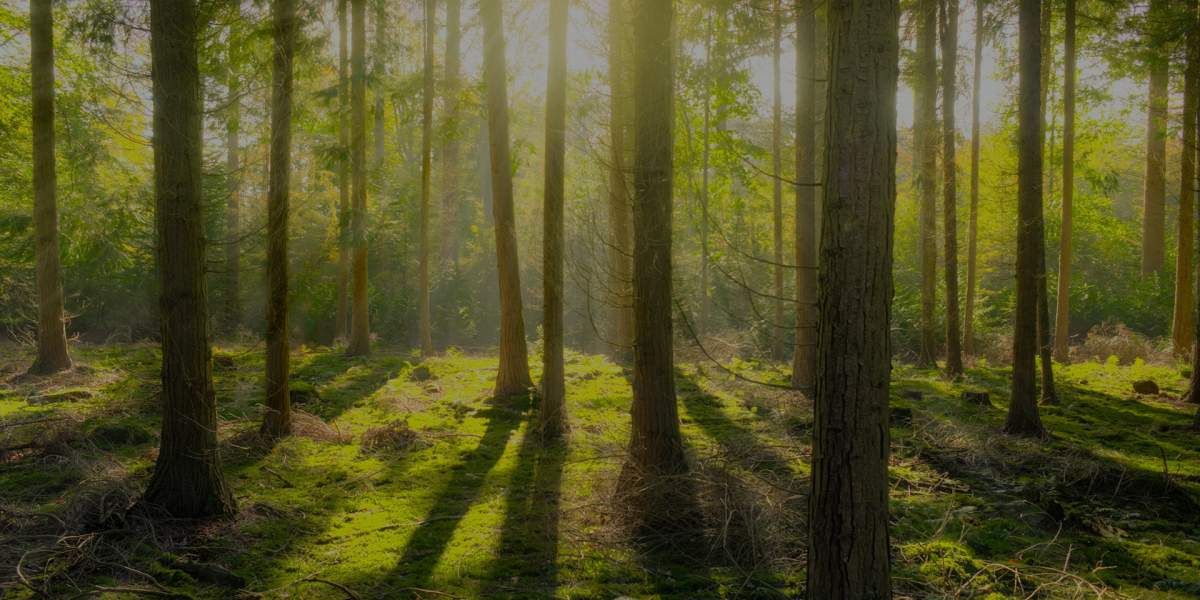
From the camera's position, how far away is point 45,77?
40.9ft

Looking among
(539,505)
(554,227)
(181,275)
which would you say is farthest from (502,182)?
(181,275)

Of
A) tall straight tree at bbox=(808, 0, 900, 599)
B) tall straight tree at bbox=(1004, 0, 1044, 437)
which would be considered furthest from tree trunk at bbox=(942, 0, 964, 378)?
tall straight tree at bbox=(808, 0, 900, 599)

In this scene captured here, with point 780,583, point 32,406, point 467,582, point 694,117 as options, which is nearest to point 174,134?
point 467,582

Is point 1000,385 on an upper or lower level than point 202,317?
lower

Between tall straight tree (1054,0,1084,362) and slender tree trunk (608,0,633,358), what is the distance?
25.2 ft

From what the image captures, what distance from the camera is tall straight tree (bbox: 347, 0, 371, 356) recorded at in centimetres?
1312

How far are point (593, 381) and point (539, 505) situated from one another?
641cm

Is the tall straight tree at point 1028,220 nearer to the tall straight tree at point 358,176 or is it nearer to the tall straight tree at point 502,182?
the tall straight tree at point 502,182

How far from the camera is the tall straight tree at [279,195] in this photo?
756 cm

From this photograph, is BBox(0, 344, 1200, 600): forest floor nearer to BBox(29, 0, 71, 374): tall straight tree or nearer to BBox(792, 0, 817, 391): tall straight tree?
BBox(792, 0, 817, 391): tall straight tree

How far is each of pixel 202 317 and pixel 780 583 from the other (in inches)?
186

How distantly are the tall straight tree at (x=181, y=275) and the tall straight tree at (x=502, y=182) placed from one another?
4.81 metres

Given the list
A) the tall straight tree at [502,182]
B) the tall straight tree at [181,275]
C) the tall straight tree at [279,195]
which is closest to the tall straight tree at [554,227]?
the tall straight tree at [502,182]

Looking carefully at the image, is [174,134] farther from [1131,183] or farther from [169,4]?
[1131,183]
